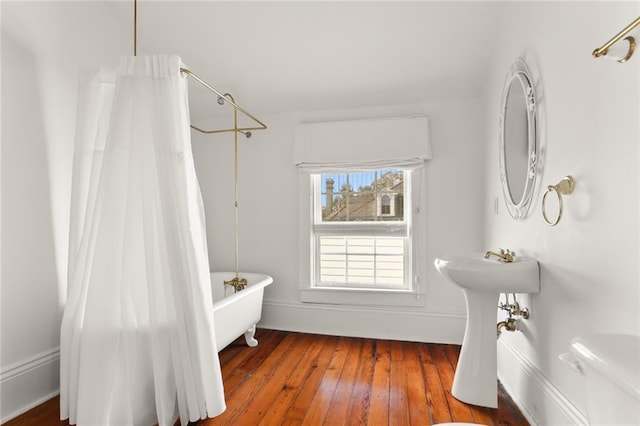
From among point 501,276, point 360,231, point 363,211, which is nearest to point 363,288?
point 360,231

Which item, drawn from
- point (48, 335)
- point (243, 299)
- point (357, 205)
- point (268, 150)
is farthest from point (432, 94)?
point (48, 335)

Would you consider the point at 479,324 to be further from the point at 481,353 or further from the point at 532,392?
the point at 532,392

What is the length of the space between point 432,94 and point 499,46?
2.05ft

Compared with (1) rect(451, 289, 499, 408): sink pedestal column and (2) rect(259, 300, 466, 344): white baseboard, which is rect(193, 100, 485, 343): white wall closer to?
(2) rect(259, 300, 466, 344): white baseboard

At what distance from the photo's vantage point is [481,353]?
1887 mm

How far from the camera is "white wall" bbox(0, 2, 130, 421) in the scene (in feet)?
5.94

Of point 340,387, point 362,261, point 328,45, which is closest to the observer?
point 340,387

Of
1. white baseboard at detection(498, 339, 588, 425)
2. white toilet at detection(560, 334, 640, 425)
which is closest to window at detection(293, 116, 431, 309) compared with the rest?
white baseboard at detection(498, 339, 588, 425)

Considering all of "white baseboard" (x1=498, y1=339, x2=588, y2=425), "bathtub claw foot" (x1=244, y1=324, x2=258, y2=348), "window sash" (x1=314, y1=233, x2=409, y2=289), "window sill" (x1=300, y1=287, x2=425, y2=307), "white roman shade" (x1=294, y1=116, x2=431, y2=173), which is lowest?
"bathtub claw foot" (x1=244, y1=324, x2=258, y2=348)

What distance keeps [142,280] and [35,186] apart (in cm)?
91

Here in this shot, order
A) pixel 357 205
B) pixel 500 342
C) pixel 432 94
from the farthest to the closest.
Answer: pixel 357 205, pixel 432 94, pixel 500 342

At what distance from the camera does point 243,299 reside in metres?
2.54

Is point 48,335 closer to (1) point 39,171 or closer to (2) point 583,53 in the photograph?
(1) point 39,171

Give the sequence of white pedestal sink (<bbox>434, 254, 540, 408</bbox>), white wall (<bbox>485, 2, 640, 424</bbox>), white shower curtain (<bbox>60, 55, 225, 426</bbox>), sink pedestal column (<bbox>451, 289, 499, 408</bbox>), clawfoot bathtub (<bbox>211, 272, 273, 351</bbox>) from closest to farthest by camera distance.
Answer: white wall (<bbox>485, 2, 640, 424</bbox>), white shower curtain (<bbox>60, 55, 225, 426</bbox>), white pedestal sink (<bbox>434, 254, 540, 408</bbox>), sink pedestal column (<bbox>451, 289, 499, 408</bbox>), clawfoot bathtub (<bbox>211, 272, 273, 351</bbox>)
